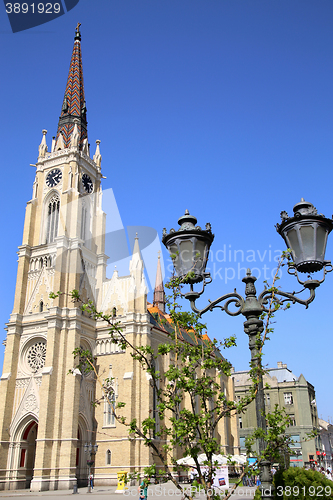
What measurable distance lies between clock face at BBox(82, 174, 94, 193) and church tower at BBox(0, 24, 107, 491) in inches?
4.7

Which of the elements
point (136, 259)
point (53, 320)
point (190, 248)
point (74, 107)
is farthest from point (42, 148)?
point (190, 248)

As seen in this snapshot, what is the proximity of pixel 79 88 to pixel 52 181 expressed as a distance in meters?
14.1

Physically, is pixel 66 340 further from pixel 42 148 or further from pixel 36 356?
pixel 42 148

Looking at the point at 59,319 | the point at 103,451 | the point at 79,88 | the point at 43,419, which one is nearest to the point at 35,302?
the point at 59,319

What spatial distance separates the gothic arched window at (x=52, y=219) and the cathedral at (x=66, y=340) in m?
0.11

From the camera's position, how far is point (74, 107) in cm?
5044

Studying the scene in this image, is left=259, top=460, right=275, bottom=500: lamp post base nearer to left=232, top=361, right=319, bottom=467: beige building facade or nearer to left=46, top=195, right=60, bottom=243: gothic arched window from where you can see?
left=46, top=195, right=60, bottom=243: gothic arched window

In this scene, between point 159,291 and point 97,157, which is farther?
point 159,291

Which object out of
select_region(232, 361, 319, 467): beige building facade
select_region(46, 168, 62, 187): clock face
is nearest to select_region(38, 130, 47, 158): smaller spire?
select_region(46, 168, 62, 187): clock face

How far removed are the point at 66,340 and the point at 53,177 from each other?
58.4 feet

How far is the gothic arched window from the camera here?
42338mm

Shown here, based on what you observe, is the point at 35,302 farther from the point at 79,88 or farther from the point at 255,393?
the point at 255,393

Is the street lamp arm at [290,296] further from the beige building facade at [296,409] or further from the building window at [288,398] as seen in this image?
the building window at [288,398]

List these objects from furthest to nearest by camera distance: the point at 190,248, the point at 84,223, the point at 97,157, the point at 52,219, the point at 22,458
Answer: the point at 97,157 < the point at 84,223 < the point at 52,219 < the point at 22,458 < the point at 190,248
